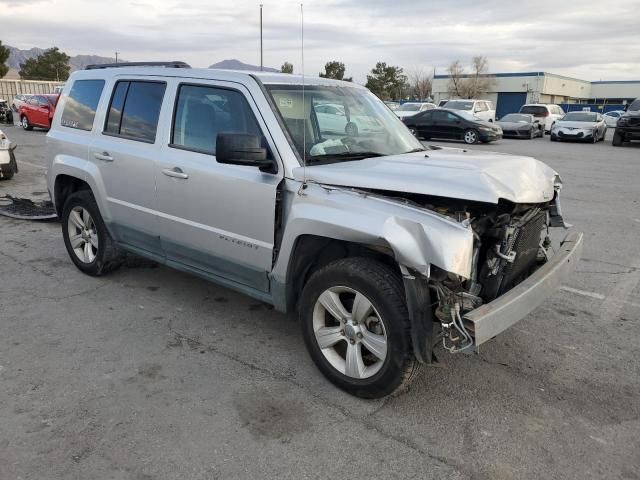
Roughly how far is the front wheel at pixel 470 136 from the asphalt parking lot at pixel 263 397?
59.3 ft

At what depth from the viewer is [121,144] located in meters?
4.57

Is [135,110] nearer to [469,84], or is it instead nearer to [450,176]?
[450,176]

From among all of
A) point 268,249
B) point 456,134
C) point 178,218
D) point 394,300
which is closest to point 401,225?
point 394,300

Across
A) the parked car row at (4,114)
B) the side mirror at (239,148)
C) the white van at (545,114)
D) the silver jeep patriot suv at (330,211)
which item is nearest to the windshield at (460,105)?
the white van at (545,114)

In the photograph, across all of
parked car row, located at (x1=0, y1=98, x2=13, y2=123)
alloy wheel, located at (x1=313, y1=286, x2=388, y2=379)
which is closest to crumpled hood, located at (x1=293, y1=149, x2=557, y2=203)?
alloy wheel, located at (x1=313, y1=286, x2=388, y2=379)

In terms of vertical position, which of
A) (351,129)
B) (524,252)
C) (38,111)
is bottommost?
(38,111)

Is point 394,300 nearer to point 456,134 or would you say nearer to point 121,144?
point 121,144

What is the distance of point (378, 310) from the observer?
3.00 m

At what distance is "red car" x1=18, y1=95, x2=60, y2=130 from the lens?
2195 centimetres

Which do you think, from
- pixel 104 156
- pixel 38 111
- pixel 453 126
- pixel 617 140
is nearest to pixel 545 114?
pixel 617 140

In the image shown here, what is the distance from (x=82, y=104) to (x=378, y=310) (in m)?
3.80

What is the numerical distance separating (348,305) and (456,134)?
68.6 ft

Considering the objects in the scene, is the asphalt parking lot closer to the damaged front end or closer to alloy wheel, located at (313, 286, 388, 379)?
alloy wheel, located at (313, 286, 388, 379)

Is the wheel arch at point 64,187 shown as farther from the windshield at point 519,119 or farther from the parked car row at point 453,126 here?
the windshield at point 519,119
